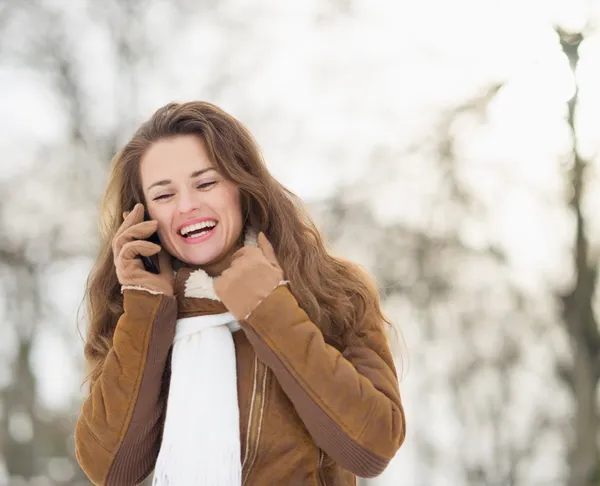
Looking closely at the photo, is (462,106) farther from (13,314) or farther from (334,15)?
(13,314)

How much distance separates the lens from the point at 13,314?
34.5ft

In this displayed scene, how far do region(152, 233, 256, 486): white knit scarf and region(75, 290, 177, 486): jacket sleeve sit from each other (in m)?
0.06

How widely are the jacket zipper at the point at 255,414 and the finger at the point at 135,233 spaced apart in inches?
18.4

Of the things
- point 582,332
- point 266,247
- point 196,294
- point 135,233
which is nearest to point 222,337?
point 196,294

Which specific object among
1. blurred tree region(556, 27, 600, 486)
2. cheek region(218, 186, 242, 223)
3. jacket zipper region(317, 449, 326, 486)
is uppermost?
cheek region(218, 186, 242, 223)

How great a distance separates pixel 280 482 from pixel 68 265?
7332 mm

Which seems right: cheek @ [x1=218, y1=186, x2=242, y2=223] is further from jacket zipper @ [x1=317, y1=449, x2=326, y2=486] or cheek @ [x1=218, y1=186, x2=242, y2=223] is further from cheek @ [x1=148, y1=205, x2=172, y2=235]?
jacket zipper @ [x1=317, y1=449, x2=326, y2=486]

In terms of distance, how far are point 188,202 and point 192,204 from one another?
0.04 feet

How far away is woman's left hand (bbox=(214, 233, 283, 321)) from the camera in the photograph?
98.3 inches

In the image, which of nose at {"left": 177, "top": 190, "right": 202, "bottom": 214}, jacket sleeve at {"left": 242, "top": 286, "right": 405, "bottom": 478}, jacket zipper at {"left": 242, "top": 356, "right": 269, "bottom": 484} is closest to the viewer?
jacket sleeve at {"left": 242, "top": 286, "right": 405, "bottom": 478}

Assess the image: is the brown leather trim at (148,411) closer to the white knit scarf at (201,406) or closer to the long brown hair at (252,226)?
the white knit scarf at (201,406)

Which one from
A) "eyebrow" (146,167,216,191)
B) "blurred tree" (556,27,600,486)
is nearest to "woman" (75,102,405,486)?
"eyebrow" (146,167,216,191)

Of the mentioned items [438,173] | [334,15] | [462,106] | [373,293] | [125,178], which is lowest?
[438,173]

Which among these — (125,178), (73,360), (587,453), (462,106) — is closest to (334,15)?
(462,106)
